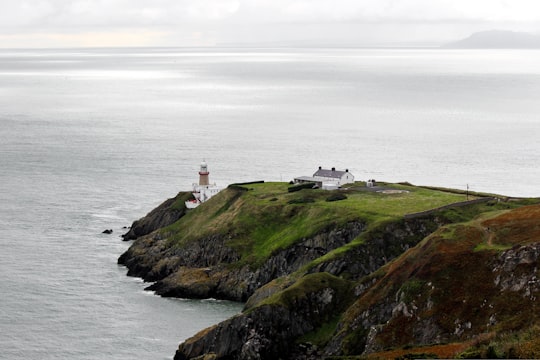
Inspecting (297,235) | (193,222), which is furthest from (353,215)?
(193,222)

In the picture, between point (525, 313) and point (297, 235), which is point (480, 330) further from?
point (297, 235)

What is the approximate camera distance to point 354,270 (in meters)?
107

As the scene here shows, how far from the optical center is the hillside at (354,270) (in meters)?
85.2

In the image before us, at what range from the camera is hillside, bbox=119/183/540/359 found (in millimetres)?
85188

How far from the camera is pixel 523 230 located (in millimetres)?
96375

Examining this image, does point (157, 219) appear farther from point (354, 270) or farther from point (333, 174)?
point (354, 270)

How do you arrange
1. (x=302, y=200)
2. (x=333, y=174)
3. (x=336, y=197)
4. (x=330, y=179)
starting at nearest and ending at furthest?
(x=336, y=197) < (x=302, y=200) < (x=330, y=179) < (x=333, y=174)

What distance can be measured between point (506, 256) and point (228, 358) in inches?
1142

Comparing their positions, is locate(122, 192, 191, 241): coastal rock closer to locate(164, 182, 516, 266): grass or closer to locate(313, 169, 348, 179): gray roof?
locate(164, 182, 516, 266): grass

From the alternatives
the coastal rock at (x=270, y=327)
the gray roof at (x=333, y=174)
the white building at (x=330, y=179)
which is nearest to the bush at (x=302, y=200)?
the white building at (x=330, y=179)

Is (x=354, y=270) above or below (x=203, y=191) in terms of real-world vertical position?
below

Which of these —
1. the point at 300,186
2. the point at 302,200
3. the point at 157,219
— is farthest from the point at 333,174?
the point at 157,219

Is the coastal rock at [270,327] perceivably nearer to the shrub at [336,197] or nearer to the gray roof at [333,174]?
the shrub at [336,197]

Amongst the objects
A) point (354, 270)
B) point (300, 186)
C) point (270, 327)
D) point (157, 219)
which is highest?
point (300, 186)
